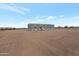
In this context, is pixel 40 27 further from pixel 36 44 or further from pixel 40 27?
pixel 36 44

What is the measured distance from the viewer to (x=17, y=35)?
504 inches

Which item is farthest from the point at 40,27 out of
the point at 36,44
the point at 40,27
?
the point at 36,44

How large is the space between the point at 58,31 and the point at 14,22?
444mm

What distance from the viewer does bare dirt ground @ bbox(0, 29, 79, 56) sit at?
12.8 metres

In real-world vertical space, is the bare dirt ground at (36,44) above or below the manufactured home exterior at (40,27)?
below

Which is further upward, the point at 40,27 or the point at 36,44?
the point at 40,27

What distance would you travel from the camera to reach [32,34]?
12.8 meters

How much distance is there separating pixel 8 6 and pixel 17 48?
425 mm

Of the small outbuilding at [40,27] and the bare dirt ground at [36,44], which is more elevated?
the small outbuilding at [40,27]

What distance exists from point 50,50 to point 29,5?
490mm

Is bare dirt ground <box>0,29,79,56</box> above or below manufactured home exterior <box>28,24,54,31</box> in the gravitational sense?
below

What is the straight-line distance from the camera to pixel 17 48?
504 inches

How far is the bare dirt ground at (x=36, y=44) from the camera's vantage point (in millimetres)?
12797

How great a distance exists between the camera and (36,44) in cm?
1282
